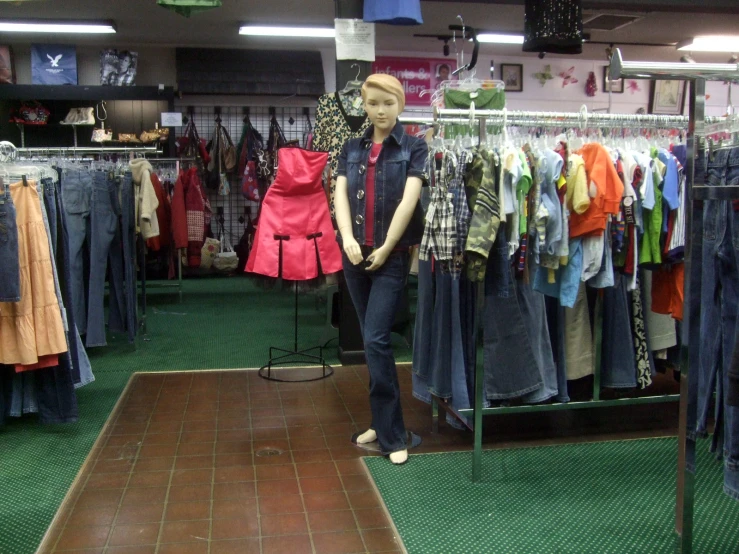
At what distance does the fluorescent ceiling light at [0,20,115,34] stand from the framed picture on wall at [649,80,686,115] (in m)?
8.09

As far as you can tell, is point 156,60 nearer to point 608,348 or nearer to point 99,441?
point 99,441

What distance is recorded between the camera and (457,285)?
3.32 metres

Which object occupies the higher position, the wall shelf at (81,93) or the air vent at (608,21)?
the air vent at (608,21)

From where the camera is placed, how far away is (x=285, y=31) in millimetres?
9547

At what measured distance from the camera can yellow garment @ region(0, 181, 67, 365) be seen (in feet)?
11.7

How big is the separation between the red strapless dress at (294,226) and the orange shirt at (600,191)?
5.77 ft

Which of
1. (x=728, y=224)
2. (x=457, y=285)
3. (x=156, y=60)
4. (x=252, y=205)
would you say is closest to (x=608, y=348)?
(x=457, y=285)

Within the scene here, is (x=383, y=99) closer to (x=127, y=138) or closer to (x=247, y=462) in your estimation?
(x=247, y=462)

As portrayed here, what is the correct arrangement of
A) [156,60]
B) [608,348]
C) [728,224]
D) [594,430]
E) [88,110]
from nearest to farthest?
[728,224]
[608,348]
[594,430]
[88,110]
[156,60]

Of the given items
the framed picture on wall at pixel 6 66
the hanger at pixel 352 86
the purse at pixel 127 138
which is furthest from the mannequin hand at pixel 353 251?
the framed picture on wall at pixel 6 66

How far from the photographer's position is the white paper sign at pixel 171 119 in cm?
925

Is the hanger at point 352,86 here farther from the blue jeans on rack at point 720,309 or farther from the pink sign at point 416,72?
the pink sign at point 416,72

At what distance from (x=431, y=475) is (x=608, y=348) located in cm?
110

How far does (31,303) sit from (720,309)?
10.1ft
